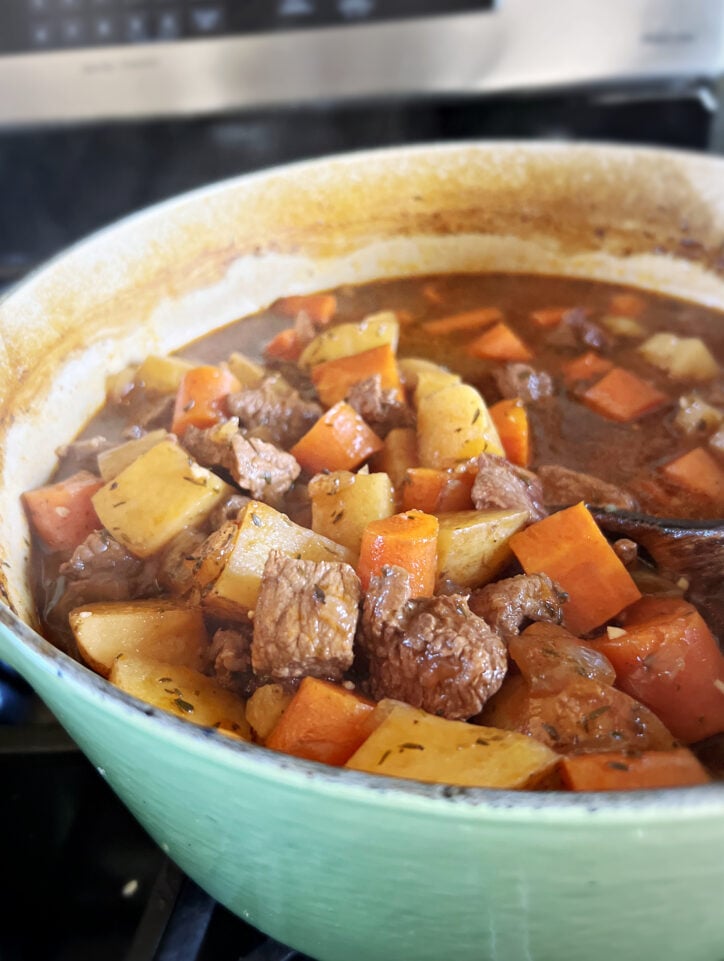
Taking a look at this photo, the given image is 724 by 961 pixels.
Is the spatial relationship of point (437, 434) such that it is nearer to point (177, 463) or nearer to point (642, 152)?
point (177, 463)

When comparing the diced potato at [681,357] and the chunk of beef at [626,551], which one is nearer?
the chunk of beef at [626,551]

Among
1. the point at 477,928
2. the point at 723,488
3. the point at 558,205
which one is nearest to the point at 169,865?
the point at 477,928

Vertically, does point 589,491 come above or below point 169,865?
above

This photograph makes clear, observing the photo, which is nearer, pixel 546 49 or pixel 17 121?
pixel 546 49

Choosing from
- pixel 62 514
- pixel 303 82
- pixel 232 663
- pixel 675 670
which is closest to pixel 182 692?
pixel 232 663

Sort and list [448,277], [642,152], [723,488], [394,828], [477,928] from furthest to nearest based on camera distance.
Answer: [448,277] < [642,152] < [723,488] < [477,928] < [394,828]

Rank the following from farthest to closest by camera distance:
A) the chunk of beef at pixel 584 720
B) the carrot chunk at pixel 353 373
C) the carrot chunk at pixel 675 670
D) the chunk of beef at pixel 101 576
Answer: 1. the carrot chunk at pixel 353 373
2. the chunk of beef at pixel 101 576
3. the carrot chunk at pixel 675 670
4. the chunk of beef at pixel 584 720

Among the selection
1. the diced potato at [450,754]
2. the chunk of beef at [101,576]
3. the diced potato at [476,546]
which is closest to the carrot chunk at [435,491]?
the diced potato at [476,546]

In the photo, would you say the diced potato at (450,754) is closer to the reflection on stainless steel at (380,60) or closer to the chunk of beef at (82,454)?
the chunk of beef at (82,454)
